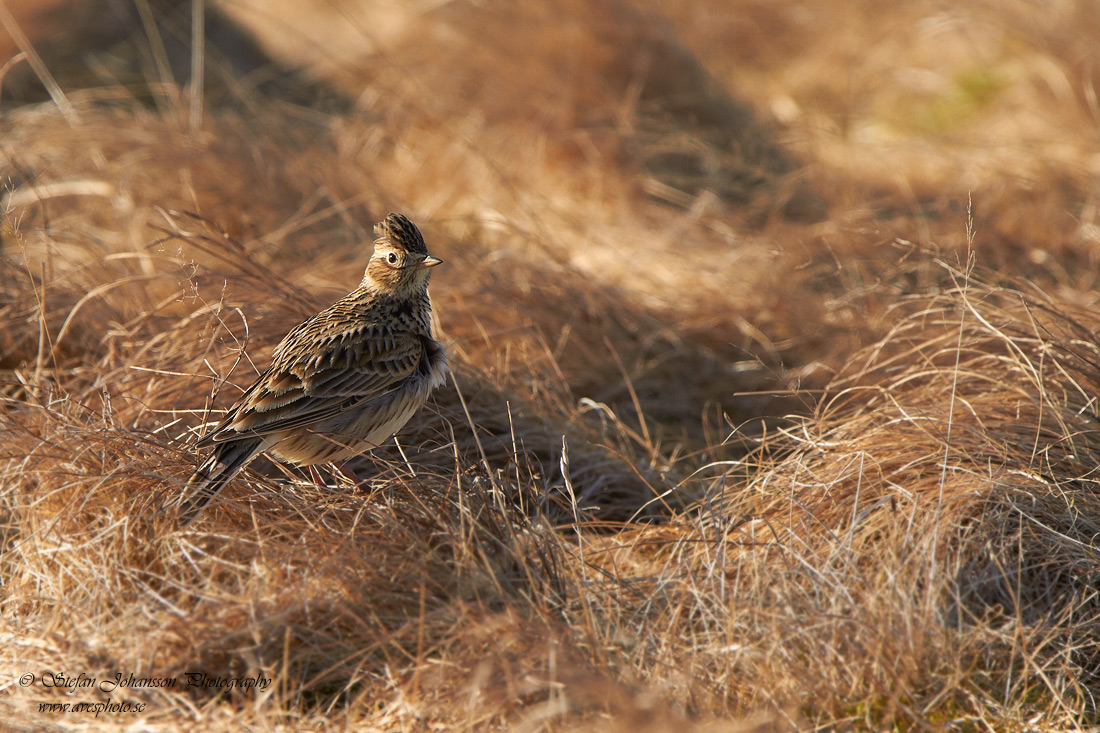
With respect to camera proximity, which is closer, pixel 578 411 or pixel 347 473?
pixel 347 473

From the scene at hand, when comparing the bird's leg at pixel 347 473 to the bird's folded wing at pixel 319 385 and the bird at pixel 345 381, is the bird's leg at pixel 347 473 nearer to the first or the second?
the bird at pixel 345 381

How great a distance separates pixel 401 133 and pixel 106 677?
253 inches

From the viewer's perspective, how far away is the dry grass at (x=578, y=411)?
11.2 feet

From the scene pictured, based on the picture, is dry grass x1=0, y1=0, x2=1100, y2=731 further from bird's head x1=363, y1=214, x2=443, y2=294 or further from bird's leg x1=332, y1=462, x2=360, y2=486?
bird's head x1=363, y1=214, x2=443, y2=294

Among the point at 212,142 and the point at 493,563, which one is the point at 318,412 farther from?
the point at 212,142

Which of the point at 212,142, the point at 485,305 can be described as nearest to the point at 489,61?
the point at 212,142

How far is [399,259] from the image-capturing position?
464 cm

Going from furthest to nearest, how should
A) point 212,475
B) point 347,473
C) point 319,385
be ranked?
1. point 347,473
2. point 319,385
3. point 212,475

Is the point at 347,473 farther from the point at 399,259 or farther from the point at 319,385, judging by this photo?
the point at 399,259

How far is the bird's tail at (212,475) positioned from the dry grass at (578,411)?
8 centimetres

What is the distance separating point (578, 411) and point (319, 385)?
1624 mm

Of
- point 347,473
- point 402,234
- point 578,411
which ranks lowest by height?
point 578,411

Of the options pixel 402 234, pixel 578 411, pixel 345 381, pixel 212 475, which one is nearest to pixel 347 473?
pixel 345 381

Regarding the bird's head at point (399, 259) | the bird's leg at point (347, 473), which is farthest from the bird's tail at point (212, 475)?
the bird's head at point (399, 259)
